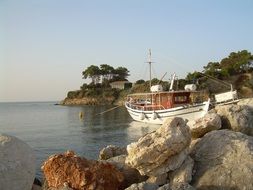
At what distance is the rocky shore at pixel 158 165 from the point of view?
8.74 meters

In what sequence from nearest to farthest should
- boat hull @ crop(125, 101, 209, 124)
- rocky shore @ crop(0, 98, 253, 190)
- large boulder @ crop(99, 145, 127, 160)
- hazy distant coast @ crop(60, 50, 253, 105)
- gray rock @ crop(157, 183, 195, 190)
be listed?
gray rock @ crop(157, 183, 195, 190), rocky shore @ crop(0, 98, 253, 190), large boulder @ crop(99, 145, 127, 160), boat hull @ crop(125, 101, 209, 124), hazy distant coast @ crop(60, 50, 253, 105)

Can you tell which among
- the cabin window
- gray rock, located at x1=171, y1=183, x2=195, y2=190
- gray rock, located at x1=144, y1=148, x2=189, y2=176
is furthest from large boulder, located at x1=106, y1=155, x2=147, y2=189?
the cabin window

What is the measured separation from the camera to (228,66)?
4139 inches

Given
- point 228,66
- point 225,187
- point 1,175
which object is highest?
point 228,66

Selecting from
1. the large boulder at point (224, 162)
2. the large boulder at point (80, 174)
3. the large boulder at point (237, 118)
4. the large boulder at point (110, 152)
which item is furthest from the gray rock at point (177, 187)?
the large boulder at point (110, 152)

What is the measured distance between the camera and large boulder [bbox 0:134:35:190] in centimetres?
825

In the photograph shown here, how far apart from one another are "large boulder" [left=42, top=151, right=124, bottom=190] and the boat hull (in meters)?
30.0

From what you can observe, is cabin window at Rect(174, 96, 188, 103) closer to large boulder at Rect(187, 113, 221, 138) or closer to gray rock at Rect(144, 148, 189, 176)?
large boulder at Rect(187, 113, 221, 138)

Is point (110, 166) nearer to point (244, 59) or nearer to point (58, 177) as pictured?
point (58, 177)

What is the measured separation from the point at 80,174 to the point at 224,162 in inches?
135

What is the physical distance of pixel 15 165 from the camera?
27.6ft

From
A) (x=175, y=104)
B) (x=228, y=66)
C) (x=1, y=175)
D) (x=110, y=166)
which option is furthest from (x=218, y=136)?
(x=228, y=66)

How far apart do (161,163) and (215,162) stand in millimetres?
1315

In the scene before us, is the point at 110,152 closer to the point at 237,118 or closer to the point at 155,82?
the point at 237,118
